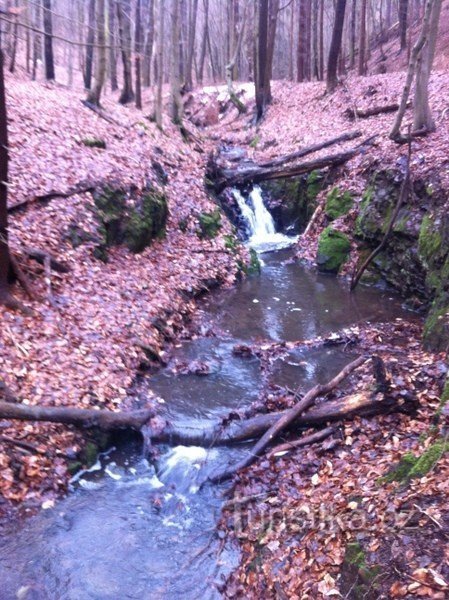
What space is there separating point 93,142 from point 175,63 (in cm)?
778

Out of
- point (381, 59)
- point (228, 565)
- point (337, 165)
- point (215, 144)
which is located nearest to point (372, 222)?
point (337, 165)

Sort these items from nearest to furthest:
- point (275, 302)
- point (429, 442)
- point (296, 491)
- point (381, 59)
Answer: point (429, 442), point (296, 491), point (275, 302), point (381, 59)

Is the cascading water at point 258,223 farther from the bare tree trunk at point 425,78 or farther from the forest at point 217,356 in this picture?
the bare tree trunk at point 425,78

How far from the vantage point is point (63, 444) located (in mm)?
6695

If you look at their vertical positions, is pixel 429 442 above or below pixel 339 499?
above

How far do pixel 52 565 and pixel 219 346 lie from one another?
561cm

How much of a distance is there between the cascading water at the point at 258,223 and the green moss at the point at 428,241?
250 inches

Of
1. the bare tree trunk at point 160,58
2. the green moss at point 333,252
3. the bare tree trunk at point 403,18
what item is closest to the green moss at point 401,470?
the green moss at point 333,252

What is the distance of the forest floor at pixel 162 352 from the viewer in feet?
13.9

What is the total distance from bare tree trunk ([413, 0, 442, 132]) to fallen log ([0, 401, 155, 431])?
450 inches

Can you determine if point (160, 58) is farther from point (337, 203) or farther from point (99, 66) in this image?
point (337, 203)

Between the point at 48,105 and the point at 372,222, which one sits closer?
the point at 372,222

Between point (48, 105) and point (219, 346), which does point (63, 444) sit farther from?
point (48, 105)

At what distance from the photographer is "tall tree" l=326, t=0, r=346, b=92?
20359mm
